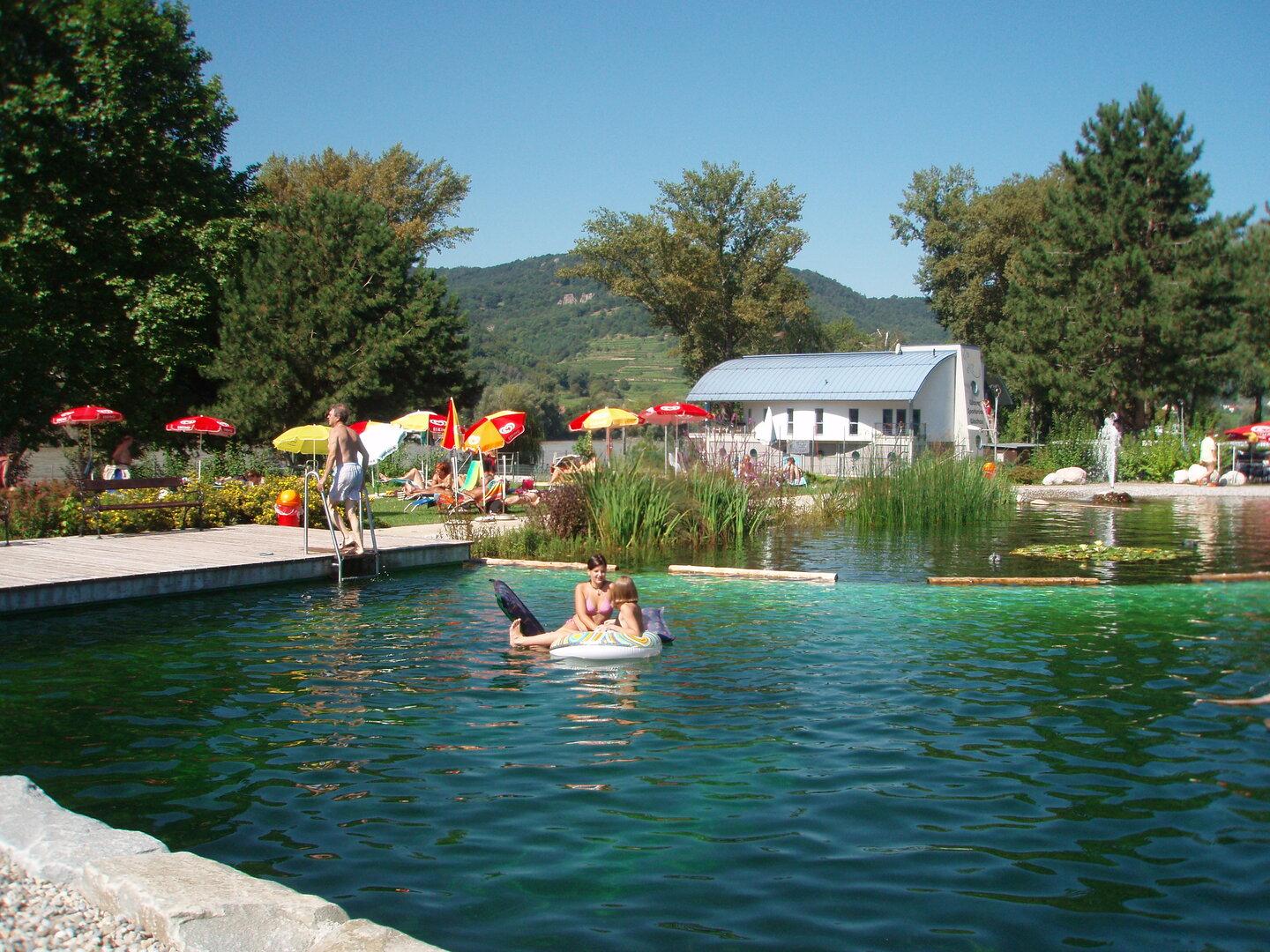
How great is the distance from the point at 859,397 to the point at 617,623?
116ft

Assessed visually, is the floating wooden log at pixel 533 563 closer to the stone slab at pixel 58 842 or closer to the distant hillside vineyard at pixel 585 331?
the stone slab at pixel 58 842

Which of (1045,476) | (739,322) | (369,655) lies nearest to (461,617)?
(369,655)

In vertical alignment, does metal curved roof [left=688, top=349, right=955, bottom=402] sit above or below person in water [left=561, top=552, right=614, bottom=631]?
above

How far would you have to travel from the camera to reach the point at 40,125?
1105 inches

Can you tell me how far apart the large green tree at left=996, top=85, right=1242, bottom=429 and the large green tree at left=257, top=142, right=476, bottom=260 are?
25198 mm

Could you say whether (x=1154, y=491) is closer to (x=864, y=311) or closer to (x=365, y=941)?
(x=365, y=941)

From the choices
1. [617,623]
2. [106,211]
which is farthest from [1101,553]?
[106,211]

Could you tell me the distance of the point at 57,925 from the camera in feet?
15.2

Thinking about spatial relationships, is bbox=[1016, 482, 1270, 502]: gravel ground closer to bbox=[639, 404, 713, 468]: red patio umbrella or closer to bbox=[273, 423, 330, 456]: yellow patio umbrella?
bbox=[639, 404, 713, 468]: red patio umbrella

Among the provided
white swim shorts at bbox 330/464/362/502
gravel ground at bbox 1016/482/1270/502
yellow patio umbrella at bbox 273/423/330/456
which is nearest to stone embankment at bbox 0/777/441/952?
white swim shorts at bbox 330/464/362/502

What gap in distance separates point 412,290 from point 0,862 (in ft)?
102

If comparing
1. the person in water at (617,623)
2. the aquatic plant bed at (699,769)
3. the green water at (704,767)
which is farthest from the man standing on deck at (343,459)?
the person in water at (617,623)

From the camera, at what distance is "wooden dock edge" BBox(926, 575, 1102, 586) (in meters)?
15.4

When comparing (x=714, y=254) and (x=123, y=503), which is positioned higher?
(x=714, y=254)
